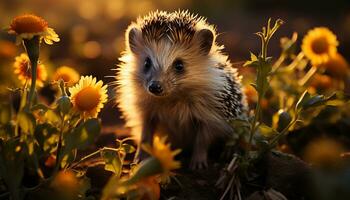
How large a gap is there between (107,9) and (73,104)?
A: 28.9 feet

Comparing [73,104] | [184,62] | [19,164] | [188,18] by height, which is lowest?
[19,164]

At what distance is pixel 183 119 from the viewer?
13.7 feet

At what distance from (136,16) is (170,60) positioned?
691 cm

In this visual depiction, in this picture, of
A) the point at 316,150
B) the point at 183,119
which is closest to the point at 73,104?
the point at 183,119

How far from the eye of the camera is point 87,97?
3.14 m

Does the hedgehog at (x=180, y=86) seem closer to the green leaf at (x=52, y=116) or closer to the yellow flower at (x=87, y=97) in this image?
the yellow flower at (x=87, y=97)

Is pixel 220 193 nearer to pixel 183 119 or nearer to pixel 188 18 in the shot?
pixel 183 119

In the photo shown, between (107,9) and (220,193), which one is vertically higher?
(107,9)

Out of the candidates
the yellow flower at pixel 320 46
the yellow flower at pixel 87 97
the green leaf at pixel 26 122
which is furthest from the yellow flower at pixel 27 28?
the yellow flower at pixel 320 46

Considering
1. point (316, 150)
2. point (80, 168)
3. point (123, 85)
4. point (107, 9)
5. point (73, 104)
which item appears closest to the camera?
point (316, 150)

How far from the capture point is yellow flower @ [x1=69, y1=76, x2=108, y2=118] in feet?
10.3

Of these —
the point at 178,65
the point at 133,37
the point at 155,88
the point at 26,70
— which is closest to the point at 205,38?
the point at 178,65

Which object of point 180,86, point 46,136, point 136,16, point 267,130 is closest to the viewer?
point 46,136

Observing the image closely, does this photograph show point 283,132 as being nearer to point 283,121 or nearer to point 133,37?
Answer: point 283,121
